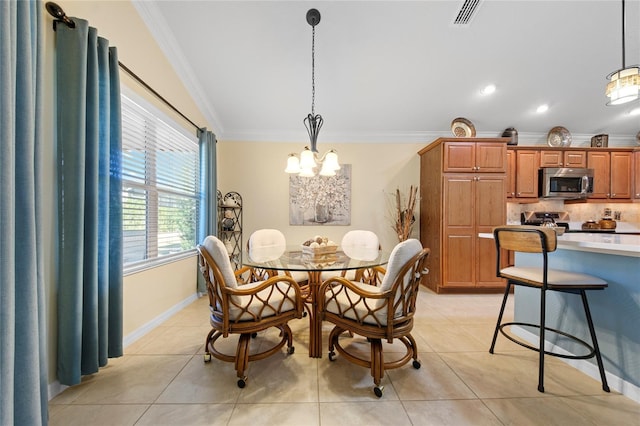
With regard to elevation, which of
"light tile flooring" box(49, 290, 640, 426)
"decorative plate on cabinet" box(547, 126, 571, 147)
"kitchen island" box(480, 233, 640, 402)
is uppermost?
"decorative plate on cabinet" box(547, 126, 571, 147)

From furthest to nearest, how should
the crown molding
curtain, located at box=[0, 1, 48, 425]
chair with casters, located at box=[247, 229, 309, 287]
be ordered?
chair with casters, located at box=[247, 229, 309, 287], the crown molding, curtain, located at box=[0, 1, 48, 425]

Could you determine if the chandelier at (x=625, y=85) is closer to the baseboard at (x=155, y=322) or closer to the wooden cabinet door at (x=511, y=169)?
the wooden cabinet door at (x=511, y=169)

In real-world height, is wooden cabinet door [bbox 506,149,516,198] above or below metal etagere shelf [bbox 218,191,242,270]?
above

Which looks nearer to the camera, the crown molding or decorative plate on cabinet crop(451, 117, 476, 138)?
the crown molding

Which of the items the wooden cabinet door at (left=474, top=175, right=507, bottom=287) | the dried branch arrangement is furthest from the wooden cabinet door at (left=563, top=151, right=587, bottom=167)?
the dried branch arrangement

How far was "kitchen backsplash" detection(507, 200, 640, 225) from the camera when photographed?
4023 mm

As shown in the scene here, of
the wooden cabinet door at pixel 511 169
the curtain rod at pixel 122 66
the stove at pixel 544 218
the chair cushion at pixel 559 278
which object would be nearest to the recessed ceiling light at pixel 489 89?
the wooden cabinet door at pixel 511 169

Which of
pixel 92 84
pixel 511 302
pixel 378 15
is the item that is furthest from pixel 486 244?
pixel 92 84

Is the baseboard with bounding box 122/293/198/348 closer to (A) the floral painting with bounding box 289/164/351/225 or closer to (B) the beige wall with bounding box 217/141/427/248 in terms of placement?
(B) the beige wall with bounding box 217/141/427/248

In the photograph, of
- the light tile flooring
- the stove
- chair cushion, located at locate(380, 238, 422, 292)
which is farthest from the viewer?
the stove

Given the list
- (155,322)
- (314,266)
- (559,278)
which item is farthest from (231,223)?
(559,278)

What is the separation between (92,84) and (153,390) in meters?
2.02

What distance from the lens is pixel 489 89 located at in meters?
3.23

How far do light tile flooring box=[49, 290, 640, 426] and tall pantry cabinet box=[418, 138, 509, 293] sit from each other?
4.79ft
